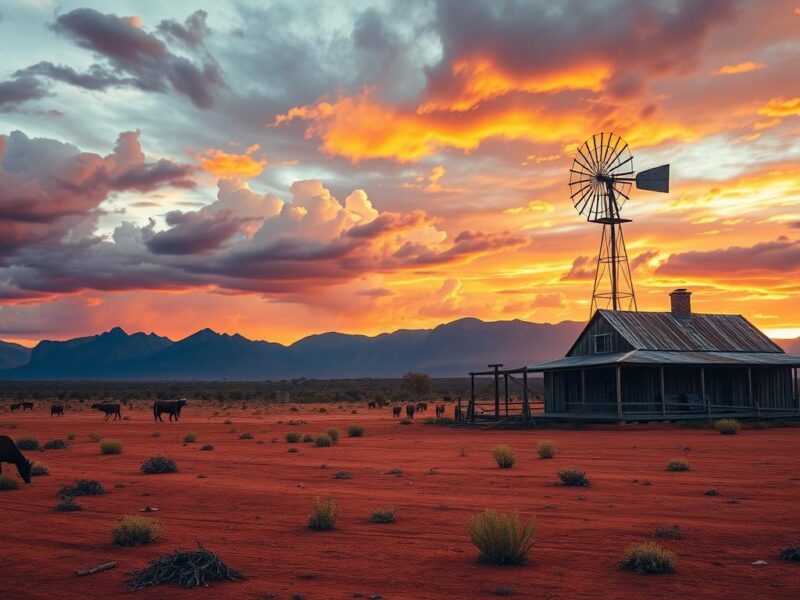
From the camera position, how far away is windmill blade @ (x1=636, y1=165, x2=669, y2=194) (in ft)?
150

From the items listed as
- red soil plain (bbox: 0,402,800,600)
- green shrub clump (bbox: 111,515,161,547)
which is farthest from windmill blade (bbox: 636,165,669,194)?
green shrub clump (bbox: 111,515,161,547)

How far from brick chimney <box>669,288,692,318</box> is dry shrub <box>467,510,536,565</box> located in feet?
113

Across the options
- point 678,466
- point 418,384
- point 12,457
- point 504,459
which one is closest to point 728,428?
point 678,466

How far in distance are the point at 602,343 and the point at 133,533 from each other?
1232 inches

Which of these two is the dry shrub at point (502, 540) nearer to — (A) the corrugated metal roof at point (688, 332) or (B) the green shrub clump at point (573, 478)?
(B) the green shrub clump at point (573, 478)

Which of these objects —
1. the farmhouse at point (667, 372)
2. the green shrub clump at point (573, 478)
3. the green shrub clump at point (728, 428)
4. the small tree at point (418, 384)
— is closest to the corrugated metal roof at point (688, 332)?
the farmhouse at point (667, 372)

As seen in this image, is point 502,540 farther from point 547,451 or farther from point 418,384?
point 418,384

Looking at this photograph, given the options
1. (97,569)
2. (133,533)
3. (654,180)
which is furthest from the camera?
(654,180)

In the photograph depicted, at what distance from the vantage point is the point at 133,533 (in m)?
11.0

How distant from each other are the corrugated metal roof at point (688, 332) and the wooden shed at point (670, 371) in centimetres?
7

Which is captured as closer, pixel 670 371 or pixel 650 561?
pixel 650 561

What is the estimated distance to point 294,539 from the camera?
450 inches

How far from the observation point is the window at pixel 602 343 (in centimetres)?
3838

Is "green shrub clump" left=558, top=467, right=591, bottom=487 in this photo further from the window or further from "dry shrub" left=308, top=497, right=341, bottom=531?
the window
